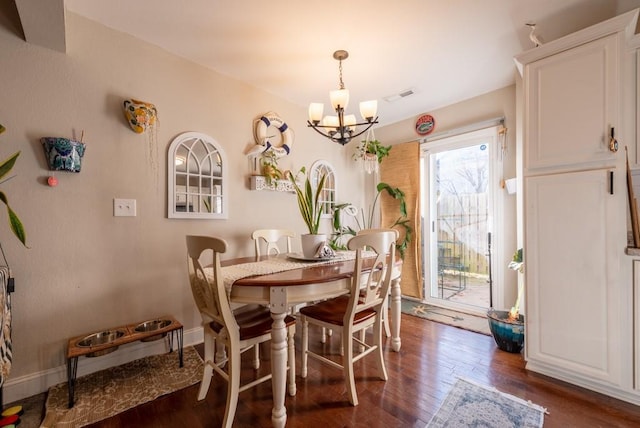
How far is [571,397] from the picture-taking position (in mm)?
1589

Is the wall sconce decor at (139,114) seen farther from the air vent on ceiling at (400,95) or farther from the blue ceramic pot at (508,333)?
the blue ceramic pot at (508,333)

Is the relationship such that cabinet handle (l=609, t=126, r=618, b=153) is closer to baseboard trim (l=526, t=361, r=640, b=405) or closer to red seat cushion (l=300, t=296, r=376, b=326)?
baseboard trim (l=526, t=361, r=640, b=405)

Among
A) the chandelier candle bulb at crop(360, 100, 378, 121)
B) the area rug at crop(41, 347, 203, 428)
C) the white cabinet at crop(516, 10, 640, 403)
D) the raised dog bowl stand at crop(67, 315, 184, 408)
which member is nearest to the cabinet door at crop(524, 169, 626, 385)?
the white cabinet at crop(516, 10, 640, 403)

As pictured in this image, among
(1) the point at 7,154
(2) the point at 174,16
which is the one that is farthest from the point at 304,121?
(1) the point at 7,154

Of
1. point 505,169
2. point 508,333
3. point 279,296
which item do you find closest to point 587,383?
point 508,333

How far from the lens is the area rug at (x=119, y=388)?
1458 millimetres

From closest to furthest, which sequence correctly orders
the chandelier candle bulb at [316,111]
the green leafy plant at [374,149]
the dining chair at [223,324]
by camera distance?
1. the dining chair at [223,324]
2. the chandelier candle bulb at [316,111]
3. the green leafy plant at [374,149]

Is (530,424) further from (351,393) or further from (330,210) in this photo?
(330,210)

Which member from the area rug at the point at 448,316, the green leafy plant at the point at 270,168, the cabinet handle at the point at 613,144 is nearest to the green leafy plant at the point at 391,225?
the area rug at the point at 448,316

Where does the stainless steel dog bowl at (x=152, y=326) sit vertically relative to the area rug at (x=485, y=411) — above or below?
above

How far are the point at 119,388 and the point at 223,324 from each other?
1.03 m

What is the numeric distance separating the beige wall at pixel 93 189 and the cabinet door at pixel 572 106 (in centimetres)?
254

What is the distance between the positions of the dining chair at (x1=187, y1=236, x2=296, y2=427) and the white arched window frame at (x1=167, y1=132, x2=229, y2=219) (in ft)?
2.79

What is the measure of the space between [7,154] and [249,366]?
6.83 feet
